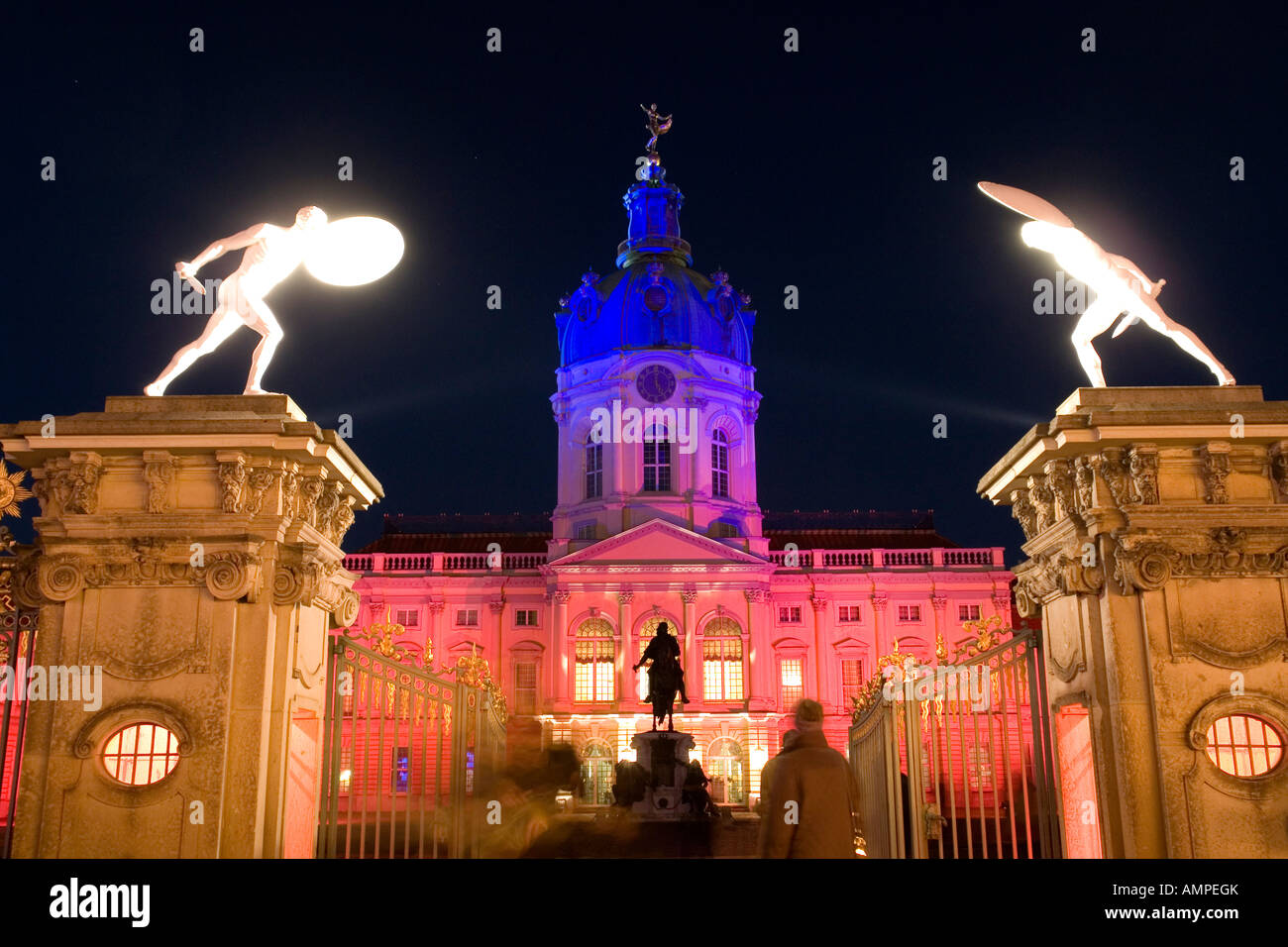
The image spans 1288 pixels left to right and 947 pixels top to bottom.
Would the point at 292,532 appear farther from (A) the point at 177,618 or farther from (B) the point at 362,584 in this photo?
(B) the point at 362,584

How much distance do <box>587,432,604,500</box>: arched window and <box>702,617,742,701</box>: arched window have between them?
8.72m

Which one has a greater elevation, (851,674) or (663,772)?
(851,674)

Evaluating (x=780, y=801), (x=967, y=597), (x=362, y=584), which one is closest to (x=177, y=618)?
(x=780, y=801)

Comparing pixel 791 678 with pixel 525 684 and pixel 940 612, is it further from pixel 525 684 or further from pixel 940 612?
pixel 525 684

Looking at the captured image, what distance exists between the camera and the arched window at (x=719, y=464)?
51812 mm

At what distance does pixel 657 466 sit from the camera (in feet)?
169

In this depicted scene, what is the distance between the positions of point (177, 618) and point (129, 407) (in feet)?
6.97

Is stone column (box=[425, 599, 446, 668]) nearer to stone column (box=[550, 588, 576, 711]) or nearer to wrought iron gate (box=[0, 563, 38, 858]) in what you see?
stone column (box=[550, 588, 576, 711])

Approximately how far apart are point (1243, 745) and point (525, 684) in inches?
1675

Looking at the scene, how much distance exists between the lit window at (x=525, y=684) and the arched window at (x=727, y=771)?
30.0 ft

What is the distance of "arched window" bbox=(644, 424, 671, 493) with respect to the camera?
169 ft

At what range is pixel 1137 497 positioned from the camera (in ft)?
32.1

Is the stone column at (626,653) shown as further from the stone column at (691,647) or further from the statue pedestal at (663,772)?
the statue pedestal at (663,772)

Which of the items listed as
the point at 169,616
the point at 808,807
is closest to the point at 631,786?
the point at 169,616
